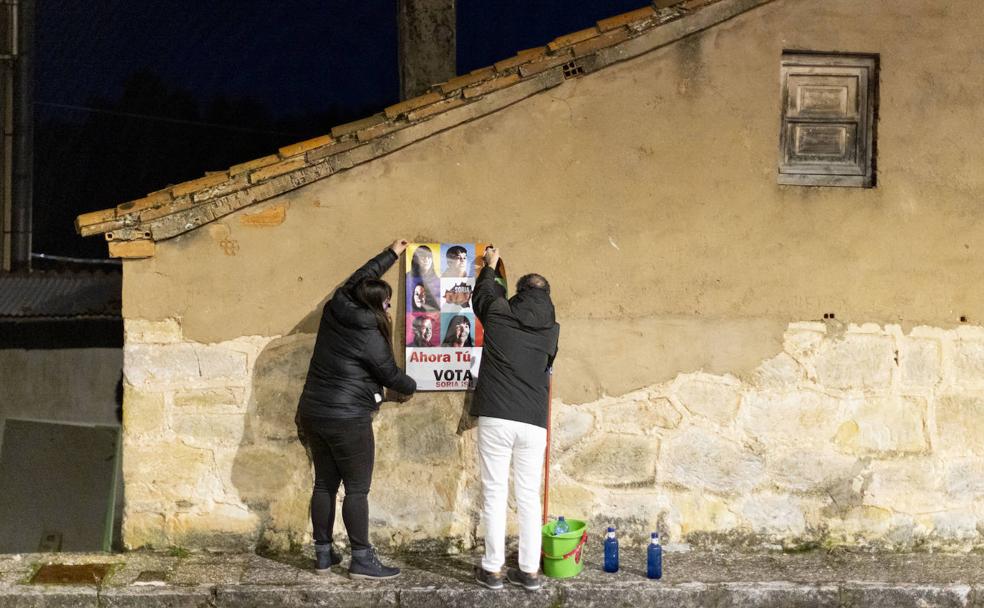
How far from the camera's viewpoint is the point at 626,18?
7.13 meters

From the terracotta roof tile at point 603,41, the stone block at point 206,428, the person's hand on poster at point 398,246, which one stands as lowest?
the stone block at point 206,428

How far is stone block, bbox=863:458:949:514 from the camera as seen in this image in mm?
7328

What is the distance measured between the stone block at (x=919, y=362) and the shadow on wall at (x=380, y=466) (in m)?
2.88

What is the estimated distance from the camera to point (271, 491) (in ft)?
23.3

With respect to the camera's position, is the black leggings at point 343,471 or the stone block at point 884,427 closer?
the black leggings at point 343,471

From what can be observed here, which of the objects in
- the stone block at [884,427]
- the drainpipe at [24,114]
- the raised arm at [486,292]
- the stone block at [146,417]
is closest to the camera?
the raised arm at [486,292]

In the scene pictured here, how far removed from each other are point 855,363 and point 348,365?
333cm

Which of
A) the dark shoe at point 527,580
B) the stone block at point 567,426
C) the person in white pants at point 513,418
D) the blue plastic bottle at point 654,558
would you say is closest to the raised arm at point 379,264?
the person in white pants at point 513,418

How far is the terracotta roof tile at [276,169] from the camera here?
6953 mm

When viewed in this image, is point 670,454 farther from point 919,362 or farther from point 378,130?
point 378,130

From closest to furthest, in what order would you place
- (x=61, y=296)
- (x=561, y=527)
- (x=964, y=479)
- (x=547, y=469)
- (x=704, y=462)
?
(x=561, y=527)
(x=547, y=469)
(x=704, y=462)
(x=964, y=479)
(x=61, y=296)

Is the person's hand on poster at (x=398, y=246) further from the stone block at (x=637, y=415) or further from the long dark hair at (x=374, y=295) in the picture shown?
the stone block at (x=637, y=415)

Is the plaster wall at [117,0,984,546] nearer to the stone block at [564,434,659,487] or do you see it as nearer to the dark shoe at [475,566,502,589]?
the stone block at [564,434,659,487]

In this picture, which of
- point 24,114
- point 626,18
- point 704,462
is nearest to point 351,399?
point 704,462
